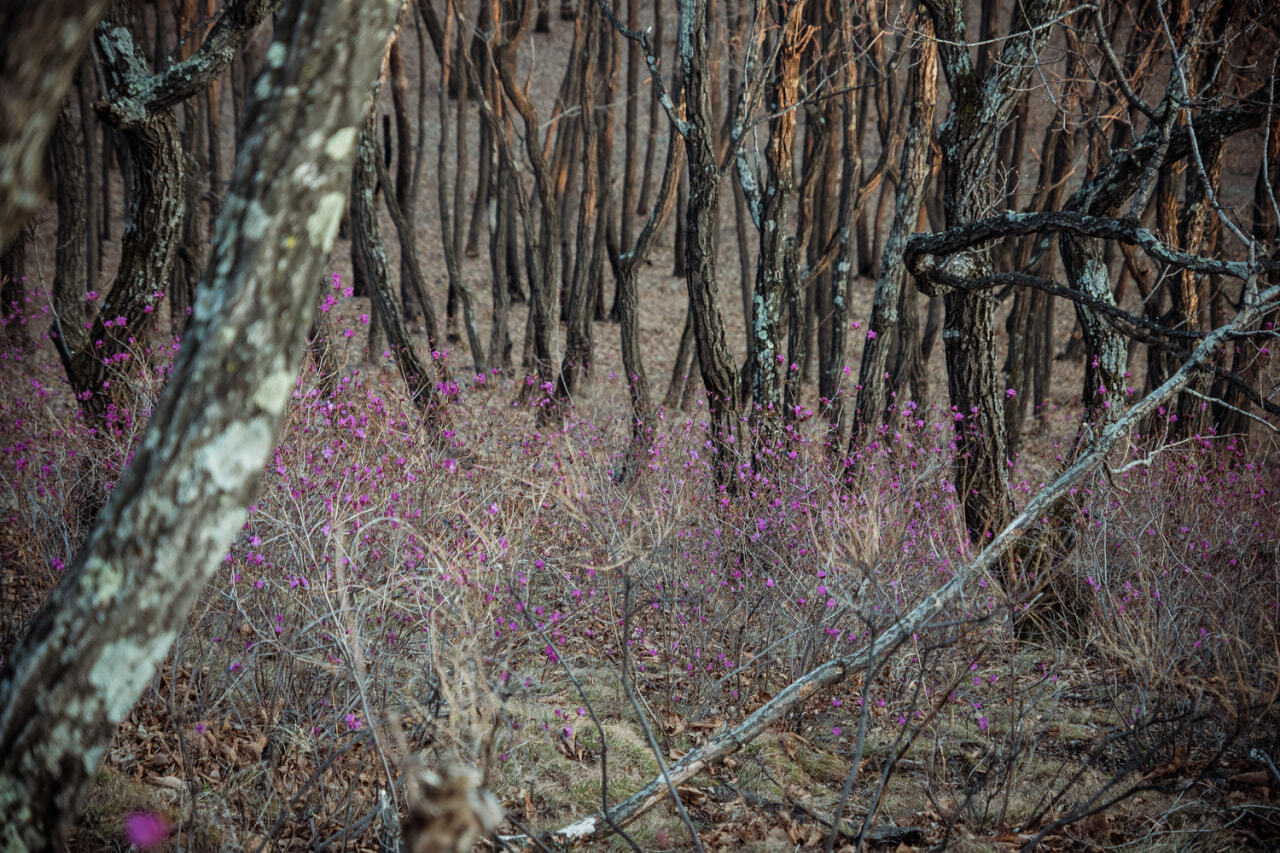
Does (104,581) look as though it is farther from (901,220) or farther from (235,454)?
A: (901,220)

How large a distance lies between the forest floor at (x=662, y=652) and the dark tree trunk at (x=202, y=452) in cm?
74

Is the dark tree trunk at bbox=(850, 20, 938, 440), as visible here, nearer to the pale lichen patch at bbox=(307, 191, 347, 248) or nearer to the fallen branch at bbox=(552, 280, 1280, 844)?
Answer: the fallen branch at bbox=(552, 280, 1280, 844)

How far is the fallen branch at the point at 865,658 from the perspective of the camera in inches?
118

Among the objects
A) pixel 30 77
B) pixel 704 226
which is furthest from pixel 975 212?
pixel 30 77

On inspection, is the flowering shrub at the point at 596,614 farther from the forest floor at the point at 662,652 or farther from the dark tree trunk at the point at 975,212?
the dark tree trunk at the point at 975,212

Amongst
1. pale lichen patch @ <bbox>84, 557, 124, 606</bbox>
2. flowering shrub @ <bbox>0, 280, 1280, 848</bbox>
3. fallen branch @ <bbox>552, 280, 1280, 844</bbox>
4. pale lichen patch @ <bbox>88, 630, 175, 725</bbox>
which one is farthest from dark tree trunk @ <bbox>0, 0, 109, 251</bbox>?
fallen branch @ <bbox>552, 280, 1280, 844</bbox>

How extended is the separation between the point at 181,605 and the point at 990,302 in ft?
16.0

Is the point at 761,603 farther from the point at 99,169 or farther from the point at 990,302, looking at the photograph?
the point at 99,169

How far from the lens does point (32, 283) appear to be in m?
12.9

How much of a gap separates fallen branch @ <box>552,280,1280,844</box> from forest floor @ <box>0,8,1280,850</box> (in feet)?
0.55

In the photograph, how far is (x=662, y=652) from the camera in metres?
4.92

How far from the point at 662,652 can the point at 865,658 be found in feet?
5.65

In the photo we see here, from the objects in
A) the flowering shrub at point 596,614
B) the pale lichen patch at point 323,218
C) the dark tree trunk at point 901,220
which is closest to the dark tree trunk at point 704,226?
the flowering shrub at point 596,614


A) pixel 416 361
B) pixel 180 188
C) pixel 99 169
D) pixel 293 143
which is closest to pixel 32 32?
pixel 293 143
